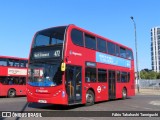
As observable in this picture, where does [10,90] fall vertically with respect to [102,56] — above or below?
below

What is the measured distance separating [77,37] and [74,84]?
2.55m

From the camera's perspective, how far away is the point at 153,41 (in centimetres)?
12862

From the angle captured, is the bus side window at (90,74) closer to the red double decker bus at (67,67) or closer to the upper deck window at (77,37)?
the red double decker bus at (67,67)

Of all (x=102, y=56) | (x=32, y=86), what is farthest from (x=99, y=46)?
(x=32, y=86)

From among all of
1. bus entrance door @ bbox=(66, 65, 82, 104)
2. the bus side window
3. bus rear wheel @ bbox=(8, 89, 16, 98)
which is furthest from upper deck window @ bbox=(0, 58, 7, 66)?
bus entrance door @ bbox=(66, 65, 82, 104)

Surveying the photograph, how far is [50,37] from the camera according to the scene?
1551 centimetres

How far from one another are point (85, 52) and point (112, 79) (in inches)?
183

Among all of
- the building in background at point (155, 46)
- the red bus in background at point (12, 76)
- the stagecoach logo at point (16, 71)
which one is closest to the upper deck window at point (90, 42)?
the red bus in background at point (12, 76)

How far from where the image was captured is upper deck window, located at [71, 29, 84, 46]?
15760 mm

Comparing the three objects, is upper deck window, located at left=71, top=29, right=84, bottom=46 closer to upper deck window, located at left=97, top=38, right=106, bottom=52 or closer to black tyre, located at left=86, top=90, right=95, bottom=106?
upper deck window, located at left=97, top=38, right=106, bottom=52

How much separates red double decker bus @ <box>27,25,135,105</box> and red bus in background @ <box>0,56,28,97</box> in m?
11.0

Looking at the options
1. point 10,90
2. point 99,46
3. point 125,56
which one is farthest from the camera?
point 10,90

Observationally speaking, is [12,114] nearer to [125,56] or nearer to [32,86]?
[32,86]

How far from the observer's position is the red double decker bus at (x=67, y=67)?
14.8 metres
